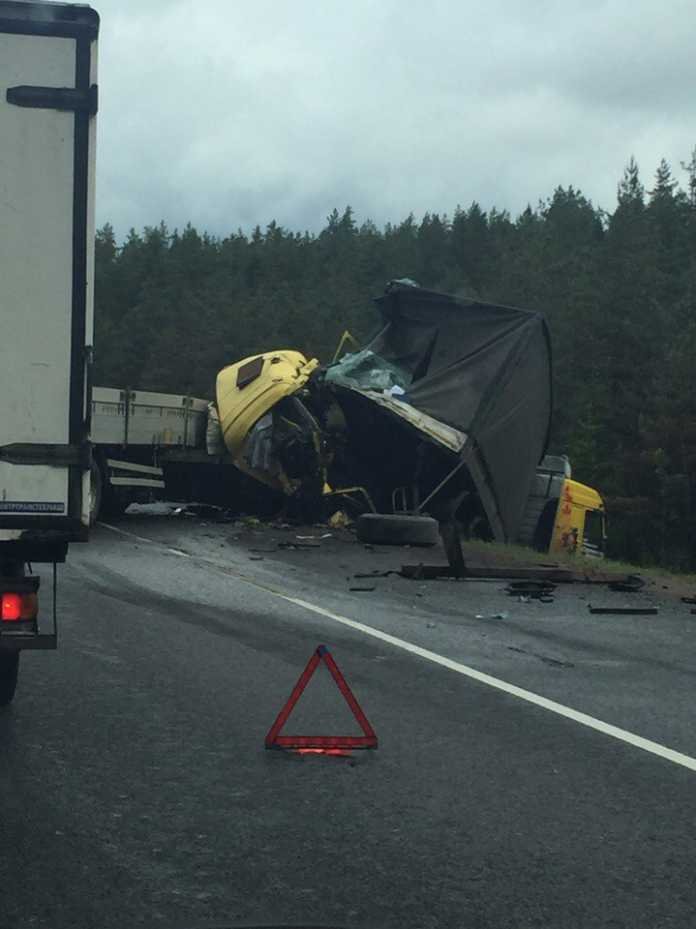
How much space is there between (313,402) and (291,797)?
17537mm

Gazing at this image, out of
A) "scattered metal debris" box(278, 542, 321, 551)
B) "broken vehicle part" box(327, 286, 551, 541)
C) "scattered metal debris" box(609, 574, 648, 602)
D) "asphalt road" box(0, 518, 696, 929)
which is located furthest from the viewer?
"broken vehicle part" box(327, 286, 551, 541)

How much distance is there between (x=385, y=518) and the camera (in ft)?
65.8

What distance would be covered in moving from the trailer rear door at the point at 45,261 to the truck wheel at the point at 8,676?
50.3 inches

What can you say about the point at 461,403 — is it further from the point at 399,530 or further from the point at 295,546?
the point at 295,546

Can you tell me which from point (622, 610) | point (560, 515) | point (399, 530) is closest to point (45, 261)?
point (622, 610)

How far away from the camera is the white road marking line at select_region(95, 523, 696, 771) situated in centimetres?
711

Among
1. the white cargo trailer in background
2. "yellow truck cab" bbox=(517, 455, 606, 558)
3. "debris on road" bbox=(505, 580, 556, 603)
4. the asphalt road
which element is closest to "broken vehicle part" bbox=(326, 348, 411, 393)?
"yellow truck cab" bbox=(517, 455, 606, 558)

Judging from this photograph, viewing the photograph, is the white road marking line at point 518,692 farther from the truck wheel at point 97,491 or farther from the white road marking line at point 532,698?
the truck wheel at point 97,491

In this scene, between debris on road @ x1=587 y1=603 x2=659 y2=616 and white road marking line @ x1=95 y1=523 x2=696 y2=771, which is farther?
debris on road @ x1=587 y1=603 x2=659 y2=616

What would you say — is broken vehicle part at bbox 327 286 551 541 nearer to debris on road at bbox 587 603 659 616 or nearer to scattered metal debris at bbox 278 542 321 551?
scattered metal debris at bbox 278 542 321 551

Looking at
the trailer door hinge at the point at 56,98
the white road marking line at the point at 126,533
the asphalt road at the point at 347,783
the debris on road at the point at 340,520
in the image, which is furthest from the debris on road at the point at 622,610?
the debris on road at the point at 340,520

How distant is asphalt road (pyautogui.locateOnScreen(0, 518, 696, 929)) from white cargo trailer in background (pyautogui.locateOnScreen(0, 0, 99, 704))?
3.48ft

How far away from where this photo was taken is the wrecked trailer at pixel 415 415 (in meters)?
22.3

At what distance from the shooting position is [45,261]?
21.2ft
